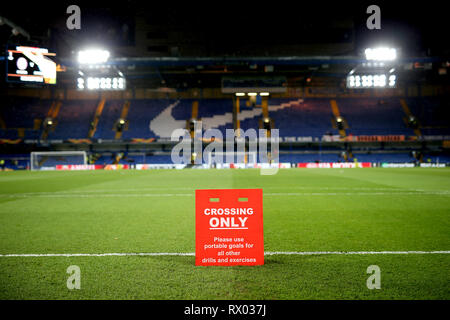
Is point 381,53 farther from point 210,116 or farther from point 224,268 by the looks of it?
point 224,268

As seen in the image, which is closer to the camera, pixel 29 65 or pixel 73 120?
pixel 29 65

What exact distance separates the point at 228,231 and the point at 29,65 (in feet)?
67.3

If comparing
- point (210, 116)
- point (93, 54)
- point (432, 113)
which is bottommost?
point (432, 113)

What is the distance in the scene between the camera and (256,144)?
3828 cm

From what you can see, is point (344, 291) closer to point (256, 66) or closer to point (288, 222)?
point (288, 222)

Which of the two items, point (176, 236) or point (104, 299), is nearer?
point (104, 299)

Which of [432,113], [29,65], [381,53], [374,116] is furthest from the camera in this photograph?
[374,116]

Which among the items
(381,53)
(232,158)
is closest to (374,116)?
(381,53)

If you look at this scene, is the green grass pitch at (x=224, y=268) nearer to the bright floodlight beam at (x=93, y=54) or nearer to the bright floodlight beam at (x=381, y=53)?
the bright floodlight beam at (x=93, y=54)

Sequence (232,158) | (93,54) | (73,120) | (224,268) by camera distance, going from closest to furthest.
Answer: (224,268) → (93,54) → (232,158) → (73,120)

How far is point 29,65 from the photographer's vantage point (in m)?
18.5
